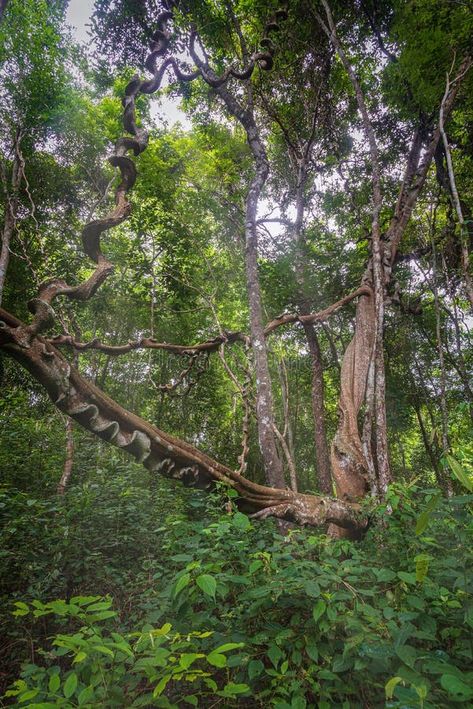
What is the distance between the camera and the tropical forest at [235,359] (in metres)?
1.70

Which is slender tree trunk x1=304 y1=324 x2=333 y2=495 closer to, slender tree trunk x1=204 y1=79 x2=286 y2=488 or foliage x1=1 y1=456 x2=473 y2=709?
slender tree trunk x1=204 y1=79 x2=286 y2=488

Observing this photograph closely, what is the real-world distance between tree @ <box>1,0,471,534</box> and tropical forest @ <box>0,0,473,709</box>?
0.10 feet

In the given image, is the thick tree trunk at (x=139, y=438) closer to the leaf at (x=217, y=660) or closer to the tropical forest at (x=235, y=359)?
the tropical forest at (x=235, y=359)

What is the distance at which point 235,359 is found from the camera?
5.98 meters

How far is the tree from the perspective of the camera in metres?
3.05

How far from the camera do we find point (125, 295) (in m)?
9.77

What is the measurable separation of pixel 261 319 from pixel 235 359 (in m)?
0.84

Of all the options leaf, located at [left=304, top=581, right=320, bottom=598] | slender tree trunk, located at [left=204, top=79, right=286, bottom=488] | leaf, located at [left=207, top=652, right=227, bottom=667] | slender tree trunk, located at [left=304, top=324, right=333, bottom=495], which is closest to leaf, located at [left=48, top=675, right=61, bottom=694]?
leaf, located at [left=207, top=652, right=227, bottom=667]

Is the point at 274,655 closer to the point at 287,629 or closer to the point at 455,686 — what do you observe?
the point at 287,629

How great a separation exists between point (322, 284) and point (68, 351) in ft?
24.2

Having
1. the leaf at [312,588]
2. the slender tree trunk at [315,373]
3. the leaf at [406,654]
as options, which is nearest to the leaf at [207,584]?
the leaf at [312,588]

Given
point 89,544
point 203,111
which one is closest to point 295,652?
point 89,544

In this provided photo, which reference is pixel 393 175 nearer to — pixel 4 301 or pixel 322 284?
pixel 322 284

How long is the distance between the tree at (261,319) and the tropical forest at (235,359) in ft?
0.10
